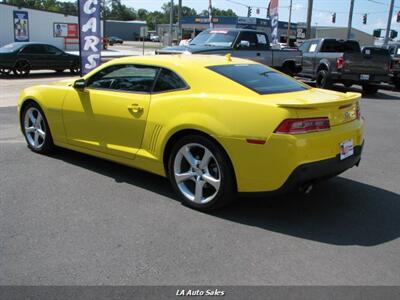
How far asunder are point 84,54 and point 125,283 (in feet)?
35.1

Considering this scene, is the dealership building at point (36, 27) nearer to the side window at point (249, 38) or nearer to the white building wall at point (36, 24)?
the white building wall at point (36, 24)

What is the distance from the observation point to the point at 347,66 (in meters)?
15.5

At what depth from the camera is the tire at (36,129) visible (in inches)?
249

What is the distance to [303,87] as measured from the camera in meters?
5.24

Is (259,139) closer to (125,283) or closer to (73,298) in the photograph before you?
(125,283)

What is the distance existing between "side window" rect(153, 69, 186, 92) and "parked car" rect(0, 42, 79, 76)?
1572 centimetres

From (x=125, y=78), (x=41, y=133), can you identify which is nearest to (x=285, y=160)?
(x=125, y=78)

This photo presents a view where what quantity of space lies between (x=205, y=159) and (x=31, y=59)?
1728cm

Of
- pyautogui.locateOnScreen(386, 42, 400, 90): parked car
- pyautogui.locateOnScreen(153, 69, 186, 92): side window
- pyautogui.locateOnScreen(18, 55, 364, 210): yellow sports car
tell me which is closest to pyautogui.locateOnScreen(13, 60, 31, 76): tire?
pyautogui.locateOnScreen(386, 42, 400, 90): parked car

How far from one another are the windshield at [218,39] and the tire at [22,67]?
26.3ft

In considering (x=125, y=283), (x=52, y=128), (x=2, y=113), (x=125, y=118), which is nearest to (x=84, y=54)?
(x=2, y=113)

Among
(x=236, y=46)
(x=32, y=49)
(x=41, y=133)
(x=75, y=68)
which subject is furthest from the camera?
(x=75, y=68)

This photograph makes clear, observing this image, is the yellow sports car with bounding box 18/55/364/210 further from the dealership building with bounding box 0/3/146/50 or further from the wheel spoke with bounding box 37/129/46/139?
the dealership building with bounding box 0/3/146/50

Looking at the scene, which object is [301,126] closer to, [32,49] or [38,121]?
[38,121]
